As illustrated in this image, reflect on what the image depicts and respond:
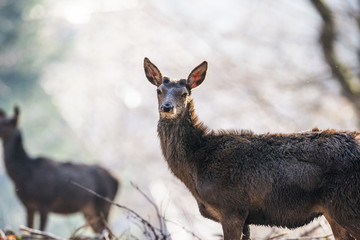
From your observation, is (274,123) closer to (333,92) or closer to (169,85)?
(333,92)

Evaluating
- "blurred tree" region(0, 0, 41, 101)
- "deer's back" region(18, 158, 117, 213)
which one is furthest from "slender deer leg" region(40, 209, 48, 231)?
"blurred tree" region(0, 0, 41, 101)

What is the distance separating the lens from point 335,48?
17672 mm

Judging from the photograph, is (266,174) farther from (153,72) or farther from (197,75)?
(153,72)

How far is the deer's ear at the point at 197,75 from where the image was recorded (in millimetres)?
8344

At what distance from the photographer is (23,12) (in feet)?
108

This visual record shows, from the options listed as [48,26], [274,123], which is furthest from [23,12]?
[274,123]

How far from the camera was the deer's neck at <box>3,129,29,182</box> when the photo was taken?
14375mm

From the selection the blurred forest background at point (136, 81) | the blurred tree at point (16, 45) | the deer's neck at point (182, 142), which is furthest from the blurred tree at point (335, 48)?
the blurred tree at point (16, 45)

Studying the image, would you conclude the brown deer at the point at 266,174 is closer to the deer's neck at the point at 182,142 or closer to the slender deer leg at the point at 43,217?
the deer's neck at the point at 182,142

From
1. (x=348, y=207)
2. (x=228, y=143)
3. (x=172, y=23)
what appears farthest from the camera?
(x=172, y=23)

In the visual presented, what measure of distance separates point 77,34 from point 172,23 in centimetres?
1129

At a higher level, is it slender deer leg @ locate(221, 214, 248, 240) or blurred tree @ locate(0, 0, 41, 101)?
blurred tree @ locate(0, 0, 41, 101)

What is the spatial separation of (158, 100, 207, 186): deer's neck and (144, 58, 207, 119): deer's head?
0.39 feet

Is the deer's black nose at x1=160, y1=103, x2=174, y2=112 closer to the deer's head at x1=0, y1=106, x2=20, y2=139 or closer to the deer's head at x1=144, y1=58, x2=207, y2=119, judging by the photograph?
the deer's head at x1=144, y1=58, x2=207, y2=119
